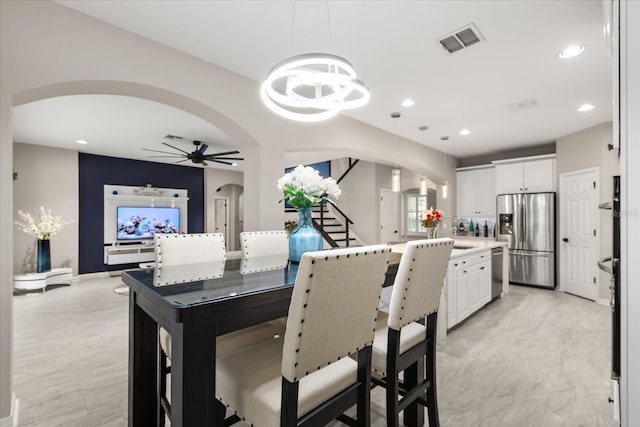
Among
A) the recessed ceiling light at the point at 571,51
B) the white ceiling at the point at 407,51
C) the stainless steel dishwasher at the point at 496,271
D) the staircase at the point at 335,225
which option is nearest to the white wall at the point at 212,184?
the staircase at the point at 335,225

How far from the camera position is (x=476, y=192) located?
6.63 metres

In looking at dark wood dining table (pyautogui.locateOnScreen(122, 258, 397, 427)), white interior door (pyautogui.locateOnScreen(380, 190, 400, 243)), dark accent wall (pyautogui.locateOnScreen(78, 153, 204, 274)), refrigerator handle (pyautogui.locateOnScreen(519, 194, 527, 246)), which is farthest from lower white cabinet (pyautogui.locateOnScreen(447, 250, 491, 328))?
dark accent wall (pyautogui.locateOnScreen(78, 153, 204, 274))

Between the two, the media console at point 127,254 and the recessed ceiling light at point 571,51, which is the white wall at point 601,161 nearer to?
the recessed ceiling light at point 571,51

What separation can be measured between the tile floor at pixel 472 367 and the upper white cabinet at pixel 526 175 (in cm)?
224

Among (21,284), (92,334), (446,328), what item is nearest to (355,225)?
(446,328)

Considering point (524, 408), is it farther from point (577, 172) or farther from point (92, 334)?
point (577, 172)

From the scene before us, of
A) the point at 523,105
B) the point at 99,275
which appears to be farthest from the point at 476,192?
the point at 99,275

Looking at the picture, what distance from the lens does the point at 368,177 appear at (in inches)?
319

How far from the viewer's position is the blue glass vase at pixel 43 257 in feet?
18.7

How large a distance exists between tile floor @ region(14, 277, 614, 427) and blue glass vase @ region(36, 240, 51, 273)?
1461 mm

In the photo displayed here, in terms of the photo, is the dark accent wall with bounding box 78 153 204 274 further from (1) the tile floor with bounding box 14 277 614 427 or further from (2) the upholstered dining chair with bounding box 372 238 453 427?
(2) the upholstered dining chair with bounding box 372 238 453 427

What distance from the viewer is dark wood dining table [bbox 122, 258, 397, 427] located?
106 centimetres

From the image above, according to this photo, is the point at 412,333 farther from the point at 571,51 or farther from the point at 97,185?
the point at 97,185

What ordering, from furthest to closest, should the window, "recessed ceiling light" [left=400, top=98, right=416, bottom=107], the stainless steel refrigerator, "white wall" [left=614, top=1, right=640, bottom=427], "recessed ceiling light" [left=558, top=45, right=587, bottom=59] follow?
the window, the stainless steel refrigerator, "recessed ceiling light" [left=400, top=98, right=416, bottom=107], "recessed ceiling light" [left=558, top=45, right=587, bottom=59], "white wall" [left=614, top=1, right=640, bottom=427]
